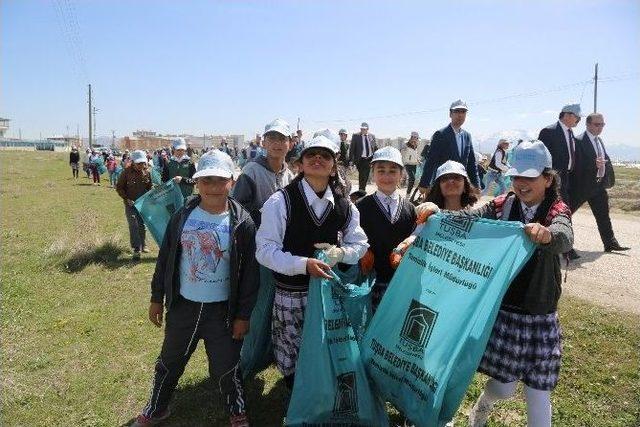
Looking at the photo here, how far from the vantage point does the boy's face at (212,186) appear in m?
3.03

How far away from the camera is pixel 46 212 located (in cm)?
1386

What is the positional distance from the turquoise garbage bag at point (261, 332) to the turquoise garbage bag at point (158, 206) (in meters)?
3.53

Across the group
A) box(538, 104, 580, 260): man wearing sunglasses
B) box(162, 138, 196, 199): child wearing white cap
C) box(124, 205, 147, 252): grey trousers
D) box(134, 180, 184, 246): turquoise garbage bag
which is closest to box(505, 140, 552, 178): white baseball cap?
box(538, 104, 580, 260): man wearing sunglasses

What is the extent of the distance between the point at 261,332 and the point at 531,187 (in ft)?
6.73

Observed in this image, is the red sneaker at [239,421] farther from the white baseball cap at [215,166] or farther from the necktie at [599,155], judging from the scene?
the necktie at [599,155]

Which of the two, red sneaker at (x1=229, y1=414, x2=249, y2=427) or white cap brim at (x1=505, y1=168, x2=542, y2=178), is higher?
white cap brim at (x1=505, y1=168, x2=542, y2=178)

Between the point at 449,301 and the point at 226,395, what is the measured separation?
166cm

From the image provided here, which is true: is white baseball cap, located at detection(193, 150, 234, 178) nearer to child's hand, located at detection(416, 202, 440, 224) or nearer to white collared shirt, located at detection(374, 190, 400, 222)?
white collared shirt, located at detection(374, 190, 400, 222)

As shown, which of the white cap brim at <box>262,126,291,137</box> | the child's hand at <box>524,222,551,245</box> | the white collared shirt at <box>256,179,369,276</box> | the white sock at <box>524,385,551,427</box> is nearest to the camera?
the child's hand at <box>524,222,551,245</box>

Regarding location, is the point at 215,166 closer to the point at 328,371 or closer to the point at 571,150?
the point at 328,371

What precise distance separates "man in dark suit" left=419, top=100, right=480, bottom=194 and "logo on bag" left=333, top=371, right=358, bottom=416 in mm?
3243

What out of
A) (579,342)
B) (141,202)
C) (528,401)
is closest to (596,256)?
(579,342)

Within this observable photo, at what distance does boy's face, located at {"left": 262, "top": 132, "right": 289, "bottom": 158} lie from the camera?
370 cm

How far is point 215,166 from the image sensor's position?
3035mm
